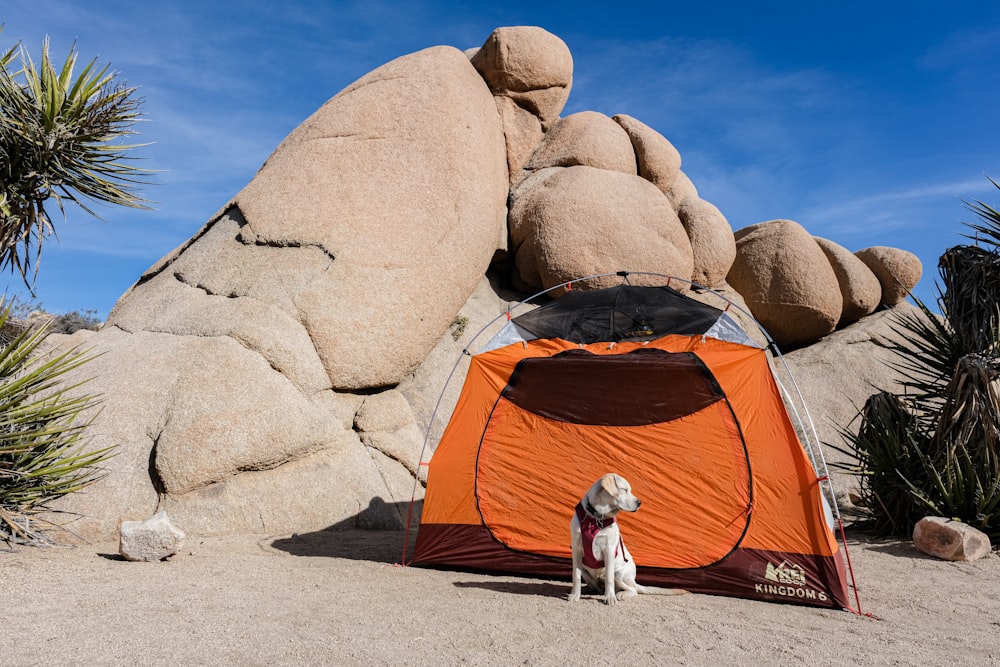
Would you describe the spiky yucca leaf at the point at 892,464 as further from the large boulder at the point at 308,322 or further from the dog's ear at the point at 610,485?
the large boulder at the point at 308,322

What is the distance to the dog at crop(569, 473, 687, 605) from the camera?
Answer: 510 cm

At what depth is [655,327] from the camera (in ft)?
25.9

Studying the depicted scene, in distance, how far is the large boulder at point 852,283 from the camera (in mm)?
16609

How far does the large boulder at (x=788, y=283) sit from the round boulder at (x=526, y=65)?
590 centimetres

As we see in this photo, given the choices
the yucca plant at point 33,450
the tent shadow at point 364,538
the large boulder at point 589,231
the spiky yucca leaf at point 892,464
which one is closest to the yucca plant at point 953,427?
the spiky yucca leaf at point 892,464

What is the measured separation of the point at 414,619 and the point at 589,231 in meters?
9.86

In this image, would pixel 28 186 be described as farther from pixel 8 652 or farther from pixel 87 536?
pixel 8 652

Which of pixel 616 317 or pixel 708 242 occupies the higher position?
pixel 708 242

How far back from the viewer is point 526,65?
1449cm

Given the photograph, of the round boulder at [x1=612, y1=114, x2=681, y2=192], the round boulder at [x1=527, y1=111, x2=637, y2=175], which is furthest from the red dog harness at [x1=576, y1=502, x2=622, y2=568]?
the round boulder at [x1=612, y1=114, x2=681, y2=192]

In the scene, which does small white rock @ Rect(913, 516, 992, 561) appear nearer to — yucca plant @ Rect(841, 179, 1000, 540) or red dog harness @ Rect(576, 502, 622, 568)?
yucca plant @ Rect(841, 179, 1000, 540)

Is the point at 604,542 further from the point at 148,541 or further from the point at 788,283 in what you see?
the point at 788,283

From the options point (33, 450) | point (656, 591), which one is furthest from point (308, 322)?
point (656, 591)

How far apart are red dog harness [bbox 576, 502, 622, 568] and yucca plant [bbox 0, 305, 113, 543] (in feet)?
16.1
